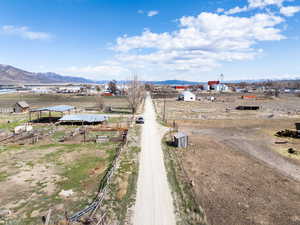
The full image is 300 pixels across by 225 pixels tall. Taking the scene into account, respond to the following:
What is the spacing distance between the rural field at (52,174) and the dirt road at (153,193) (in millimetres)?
1484

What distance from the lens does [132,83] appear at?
5328cm

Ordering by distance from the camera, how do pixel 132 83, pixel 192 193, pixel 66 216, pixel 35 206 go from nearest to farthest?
pixel 66 216
pixel 35 206
pixel 192 193
pixel 132 83

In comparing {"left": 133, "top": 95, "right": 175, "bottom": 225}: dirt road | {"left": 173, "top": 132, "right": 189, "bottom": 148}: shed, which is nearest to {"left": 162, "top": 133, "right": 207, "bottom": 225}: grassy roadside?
{"left": 133, "top": 95, "right": 175, "bottom": 225}: dirt road

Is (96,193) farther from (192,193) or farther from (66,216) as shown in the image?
(192,193)

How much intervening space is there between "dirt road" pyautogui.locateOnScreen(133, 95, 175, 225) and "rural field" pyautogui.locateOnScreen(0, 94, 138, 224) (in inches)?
58.4

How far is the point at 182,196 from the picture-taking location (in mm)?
13672

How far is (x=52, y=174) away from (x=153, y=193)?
10346mm

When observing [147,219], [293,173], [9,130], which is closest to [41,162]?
[147,219]

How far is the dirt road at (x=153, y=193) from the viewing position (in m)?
11.4

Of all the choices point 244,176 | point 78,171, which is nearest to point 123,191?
point 78,171

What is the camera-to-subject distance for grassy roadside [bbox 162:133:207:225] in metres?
11.4

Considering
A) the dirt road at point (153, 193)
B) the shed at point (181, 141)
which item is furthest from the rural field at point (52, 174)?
the shed at point (181, 141)

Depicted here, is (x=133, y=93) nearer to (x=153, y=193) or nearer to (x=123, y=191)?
(x=123, y=191)

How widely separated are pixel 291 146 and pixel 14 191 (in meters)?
33.5
